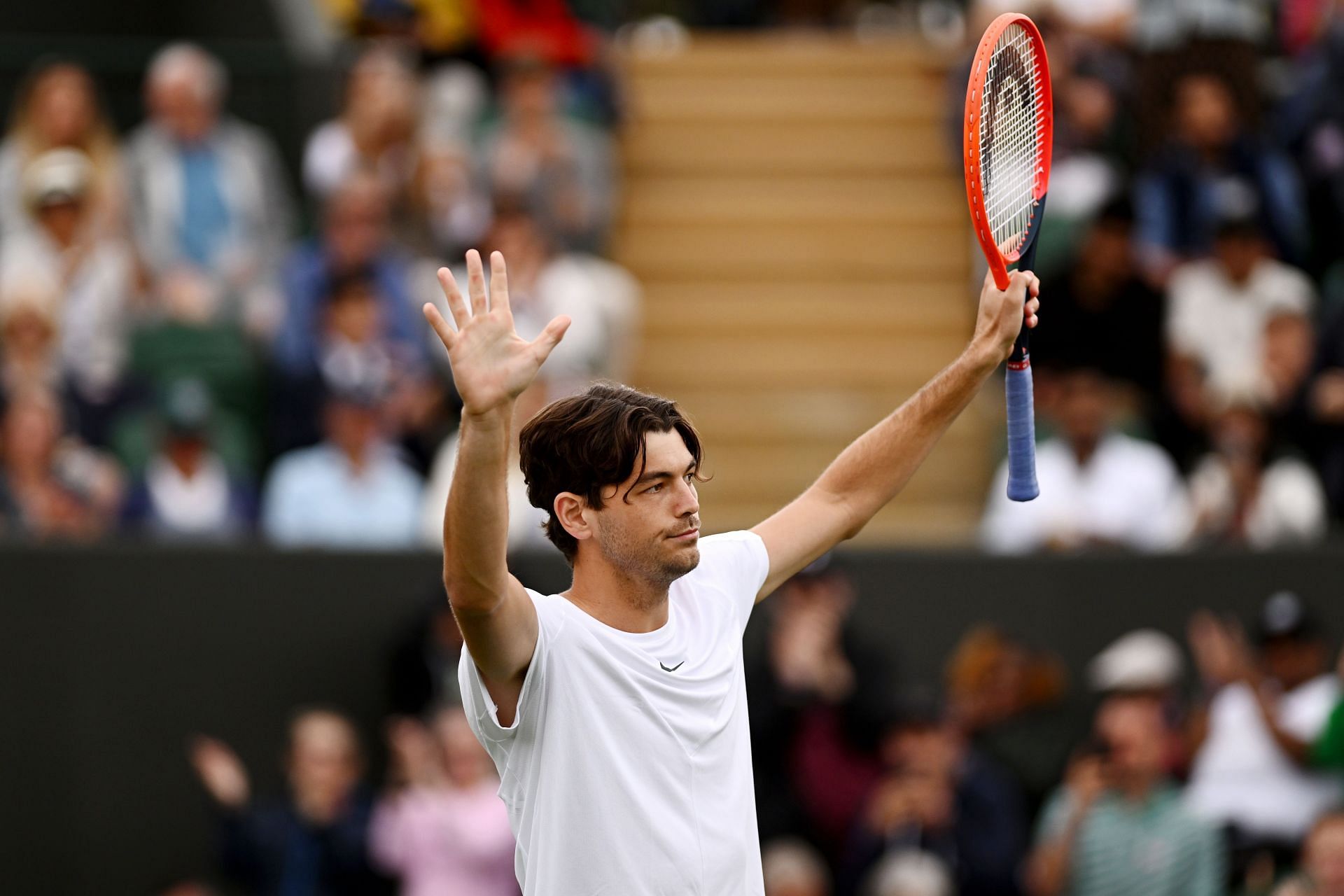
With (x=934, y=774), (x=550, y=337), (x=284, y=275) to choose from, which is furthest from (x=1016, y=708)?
(x=550, y=337)

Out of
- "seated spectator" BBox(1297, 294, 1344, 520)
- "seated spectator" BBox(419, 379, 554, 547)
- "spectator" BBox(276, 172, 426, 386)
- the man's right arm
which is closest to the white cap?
"seated spectator" BBox(1297, 294, 1344, 520)

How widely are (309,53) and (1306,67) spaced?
5.38 metres

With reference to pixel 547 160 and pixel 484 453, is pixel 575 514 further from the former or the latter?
pixel 547 160

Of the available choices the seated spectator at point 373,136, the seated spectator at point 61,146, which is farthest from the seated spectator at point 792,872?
the seated spectator at point 61,146

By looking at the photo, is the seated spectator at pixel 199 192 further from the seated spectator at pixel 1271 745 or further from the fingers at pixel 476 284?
the fingers at pixel 476 284

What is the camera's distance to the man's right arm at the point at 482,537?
3.68 metres

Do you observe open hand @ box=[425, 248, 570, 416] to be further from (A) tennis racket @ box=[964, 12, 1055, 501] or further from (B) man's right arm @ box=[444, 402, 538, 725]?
(A) tennis racket @ box=[964, 12, 1055, 501]

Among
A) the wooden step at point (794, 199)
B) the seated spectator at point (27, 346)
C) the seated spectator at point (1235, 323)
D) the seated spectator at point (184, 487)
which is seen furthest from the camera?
the wooden step at point (794, 199)

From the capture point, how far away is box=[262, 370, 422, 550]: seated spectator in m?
9.15

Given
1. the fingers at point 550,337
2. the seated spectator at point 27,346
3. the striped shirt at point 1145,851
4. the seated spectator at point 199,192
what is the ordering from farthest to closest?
the seated spectator at point 199,192 → the seated spectator at point 27,346 → the striped shirt at point 1145,851 → the fingers at point 550,337

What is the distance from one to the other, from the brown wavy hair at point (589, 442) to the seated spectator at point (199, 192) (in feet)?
20.4

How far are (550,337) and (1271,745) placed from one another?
5231 mm

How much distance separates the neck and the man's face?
27 millimetres

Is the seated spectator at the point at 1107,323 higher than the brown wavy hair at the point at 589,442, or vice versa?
the brown wavy hair at the point at 589,442
